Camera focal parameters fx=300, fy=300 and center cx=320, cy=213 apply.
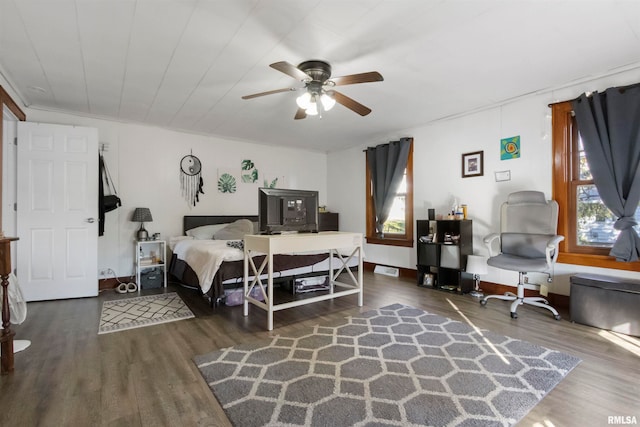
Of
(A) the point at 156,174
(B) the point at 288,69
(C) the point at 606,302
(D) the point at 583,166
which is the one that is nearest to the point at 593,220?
(D) the point at 583,166

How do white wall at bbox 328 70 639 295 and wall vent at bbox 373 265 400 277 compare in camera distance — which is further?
wall vent at bbox 373 265 400 277

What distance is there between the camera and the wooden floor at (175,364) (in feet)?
5.10

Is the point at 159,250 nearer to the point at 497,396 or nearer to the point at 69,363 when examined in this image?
the point at 69,363

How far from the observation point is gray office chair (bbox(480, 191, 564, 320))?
300 centimetres

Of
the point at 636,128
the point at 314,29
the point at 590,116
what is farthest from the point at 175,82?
the point at 636,128

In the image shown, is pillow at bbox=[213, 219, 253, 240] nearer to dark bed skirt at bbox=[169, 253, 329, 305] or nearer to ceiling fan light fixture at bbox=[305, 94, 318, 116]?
dark bed skirt at bbox=[169, 253, 329, 305]

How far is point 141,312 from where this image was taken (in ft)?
10.4

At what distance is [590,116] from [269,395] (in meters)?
3.91

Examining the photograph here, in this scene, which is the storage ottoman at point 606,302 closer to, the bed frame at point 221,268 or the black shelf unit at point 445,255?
the black shelf unit at point 445,255

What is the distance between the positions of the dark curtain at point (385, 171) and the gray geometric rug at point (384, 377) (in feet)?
9.08

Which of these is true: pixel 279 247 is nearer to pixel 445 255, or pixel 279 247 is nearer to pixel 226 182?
pixel 445 255

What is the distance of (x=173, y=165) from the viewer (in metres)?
4.88

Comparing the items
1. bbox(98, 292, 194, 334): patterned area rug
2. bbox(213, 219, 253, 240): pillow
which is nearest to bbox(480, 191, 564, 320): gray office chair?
bbox(213, 219, 253, 240): pillow

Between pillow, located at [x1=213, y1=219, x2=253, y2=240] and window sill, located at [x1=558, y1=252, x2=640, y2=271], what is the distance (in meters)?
3.94
